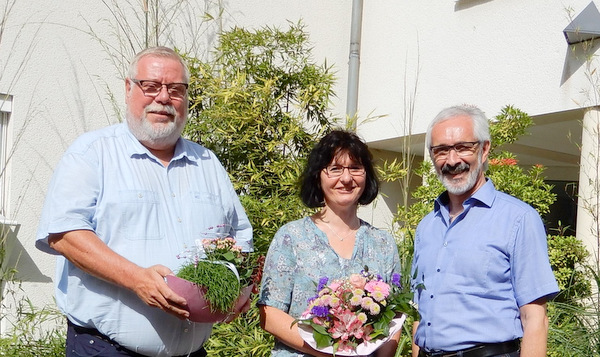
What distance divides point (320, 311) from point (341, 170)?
786 millimetres

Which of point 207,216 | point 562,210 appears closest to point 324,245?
point 207,216

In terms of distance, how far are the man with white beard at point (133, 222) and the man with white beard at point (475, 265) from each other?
843mm

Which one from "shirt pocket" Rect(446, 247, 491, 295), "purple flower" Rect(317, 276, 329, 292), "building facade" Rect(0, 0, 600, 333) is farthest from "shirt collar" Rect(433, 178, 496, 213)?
"building facade" Rect(0, 0, 600, 333)

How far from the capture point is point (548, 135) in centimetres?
790

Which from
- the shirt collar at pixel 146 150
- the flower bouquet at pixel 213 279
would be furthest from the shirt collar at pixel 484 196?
the shirt collar at pixel 146 150

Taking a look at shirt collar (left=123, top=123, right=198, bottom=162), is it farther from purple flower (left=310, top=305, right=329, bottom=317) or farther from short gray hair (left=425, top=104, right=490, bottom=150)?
short gray hair (left=425, top=104, right=490, bottom=150)

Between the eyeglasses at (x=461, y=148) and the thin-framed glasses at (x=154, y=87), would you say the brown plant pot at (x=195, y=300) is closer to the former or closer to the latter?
the thin-framed glasses at (x=154, y=87)

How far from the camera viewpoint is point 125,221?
3068 mm

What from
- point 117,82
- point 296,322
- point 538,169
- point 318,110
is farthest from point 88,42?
point 296,322

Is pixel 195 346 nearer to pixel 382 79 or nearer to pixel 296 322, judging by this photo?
pixel 296 322

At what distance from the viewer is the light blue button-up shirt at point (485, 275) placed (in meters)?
3.10

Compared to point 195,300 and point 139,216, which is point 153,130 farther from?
point 195,300

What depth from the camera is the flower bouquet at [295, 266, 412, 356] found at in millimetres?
3031

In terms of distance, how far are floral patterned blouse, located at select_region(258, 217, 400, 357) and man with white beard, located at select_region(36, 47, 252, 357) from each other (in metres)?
0.18
